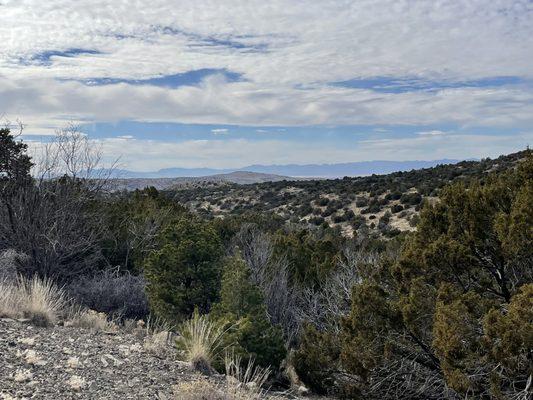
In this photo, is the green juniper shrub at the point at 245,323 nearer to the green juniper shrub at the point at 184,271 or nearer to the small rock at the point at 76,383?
the green juniper shrub at the point at 184,271

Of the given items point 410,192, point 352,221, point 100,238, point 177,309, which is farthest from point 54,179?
point 410,192

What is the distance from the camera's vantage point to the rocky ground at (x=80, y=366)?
557 cm

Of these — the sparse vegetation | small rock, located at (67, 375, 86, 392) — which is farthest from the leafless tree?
small rock, located at (67, 375, 86, 392)

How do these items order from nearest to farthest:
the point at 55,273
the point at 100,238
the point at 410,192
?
the point at 55,273 → the point at 100,238 → the point at 410,192

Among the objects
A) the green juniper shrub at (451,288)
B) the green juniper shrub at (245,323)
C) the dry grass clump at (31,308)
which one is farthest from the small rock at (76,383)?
the green juniper shrub at (451,288)

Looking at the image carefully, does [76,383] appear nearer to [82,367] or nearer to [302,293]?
[82,367]

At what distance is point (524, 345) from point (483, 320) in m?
0.74

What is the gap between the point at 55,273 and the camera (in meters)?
13.0

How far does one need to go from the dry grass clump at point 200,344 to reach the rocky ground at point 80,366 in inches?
6.8

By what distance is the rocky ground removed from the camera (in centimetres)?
557

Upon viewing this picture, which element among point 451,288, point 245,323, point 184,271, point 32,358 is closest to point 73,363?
point 32,358

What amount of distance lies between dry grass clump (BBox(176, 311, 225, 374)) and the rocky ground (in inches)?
6.8

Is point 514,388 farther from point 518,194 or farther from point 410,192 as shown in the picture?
point 410,192

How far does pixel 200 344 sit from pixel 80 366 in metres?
1.65
